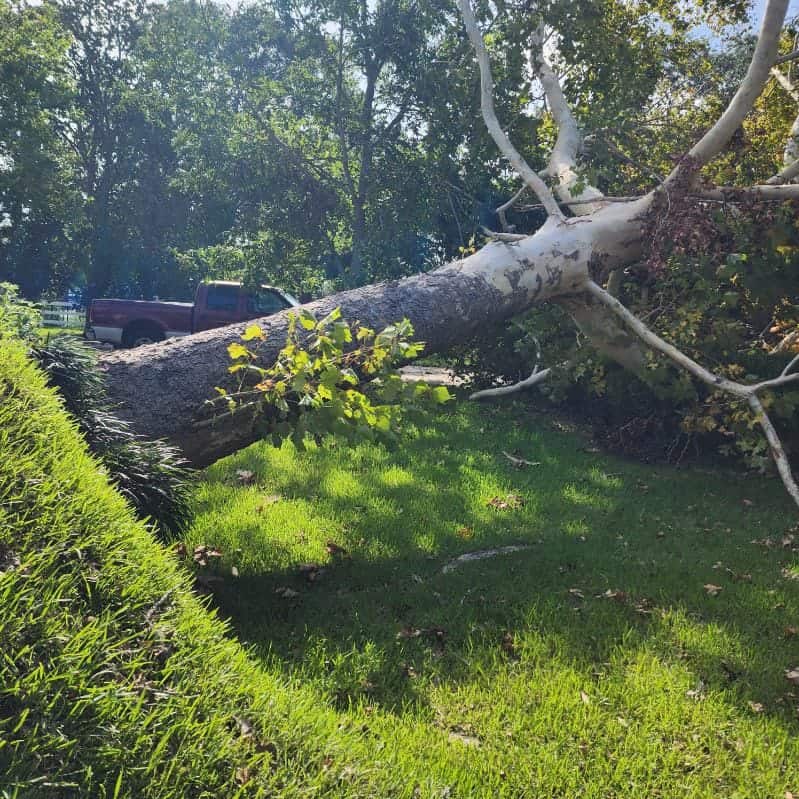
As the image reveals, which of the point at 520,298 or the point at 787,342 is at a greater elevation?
the point at 520,298

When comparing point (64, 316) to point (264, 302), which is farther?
point (64, 316)

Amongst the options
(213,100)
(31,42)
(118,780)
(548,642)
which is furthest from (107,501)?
(31,42)

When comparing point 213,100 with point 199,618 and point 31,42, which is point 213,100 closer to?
point 31,42

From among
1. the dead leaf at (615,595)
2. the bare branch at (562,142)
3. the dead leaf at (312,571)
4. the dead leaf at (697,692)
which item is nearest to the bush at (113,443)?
the dead leaf at (312,571)

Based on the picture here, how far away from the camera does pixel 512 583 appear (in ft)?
12.6

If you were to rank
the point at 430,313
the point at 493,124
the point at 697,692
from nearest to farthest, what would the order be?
the point at 697,692 → the point at 430,313 → the point at 493,124

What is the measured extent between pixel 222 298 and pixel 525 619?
13.7 meters

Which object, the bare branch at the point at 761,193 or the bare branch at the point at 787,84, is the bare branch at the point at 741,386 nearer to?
the bare branch at the point at 761,193

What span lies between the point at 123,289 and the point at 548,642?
38997 mm

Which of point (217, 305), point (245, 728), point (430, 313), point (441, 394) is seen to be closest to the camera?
point (245, 728)

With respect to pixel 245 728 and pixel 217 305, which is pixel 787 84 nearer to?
pixel 245 728

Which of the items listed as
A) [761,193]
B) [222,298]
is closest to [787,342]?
[761,193]

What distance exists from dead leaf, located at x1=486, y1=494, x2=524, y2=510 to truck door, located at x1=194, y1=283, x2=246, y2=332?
37.2 feet

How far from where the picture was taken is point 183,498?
3.40m
